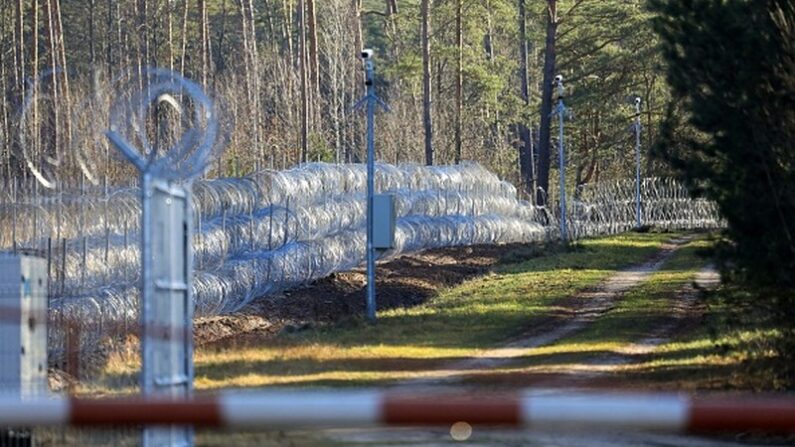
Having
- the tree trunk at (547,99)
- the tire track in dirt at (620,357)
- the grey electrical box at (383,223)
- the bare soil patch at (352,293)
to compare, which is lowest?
the tire track in dirt at (620,357)

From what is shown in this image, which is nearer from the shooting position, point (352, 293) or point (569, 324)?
point (569, 324)

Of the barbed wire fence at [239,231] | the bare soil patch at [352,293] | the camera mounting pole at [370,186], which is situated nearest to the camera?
the barbed wire fence at [239,231]

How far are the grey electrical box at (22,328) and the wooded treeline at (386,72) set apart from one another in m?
36.4

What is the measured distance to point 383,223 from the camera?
25.3m

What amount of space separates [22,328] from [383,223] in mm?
15406

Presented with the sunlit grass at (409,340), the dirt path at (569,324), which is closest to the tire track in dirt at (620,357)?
the dirt path at (569,324)

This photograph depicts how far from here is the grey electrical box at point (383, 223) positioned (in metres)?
25.2

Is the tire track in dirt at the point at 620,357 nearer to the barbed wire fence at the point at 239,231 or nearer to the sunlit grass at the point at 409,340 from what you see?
the sunlit grass at the point at 409,340

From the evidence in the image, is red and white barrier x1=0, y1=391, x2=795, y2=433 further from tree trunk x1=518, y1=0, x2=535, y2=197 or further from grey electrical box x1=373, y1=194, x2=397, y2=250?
tree trunk x1=518, y1=0, x2=535, y2=197

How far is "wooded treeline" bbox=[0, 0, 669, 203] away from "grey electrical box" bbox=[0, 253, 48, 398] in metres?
36.4

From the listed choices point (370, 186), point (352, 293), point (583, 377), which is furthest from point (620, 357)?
point (352, 293)

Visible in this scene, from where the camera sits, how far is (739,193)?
51.7 ft

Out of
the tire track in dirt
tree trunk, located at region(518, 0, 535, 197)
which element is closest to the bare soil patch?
the tire track in dirt

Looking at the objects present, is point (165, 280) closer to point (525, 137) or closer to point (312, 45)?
point (312, 45)
